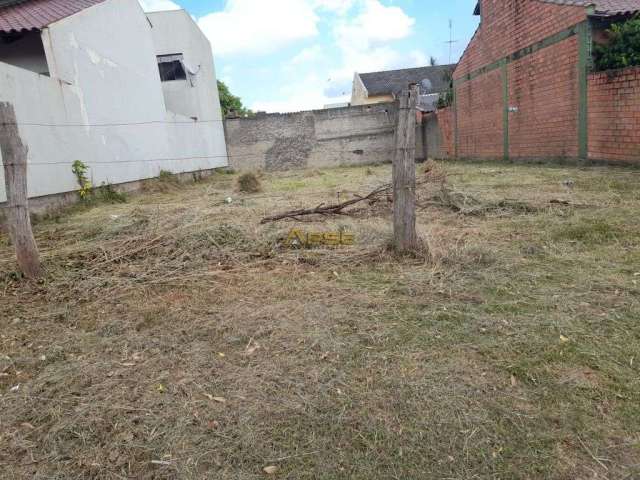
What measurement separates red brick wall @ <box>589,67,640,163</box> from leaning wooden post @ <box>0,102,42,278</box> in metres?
9.55

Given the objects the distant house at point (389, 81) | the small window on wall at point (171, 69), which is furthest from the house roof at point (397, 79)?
the small window on wall at point (171, 69)

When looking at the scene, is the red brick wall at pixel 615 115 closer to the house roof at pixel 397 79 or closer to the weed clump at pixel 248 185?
the weed clump at pixel 248 185

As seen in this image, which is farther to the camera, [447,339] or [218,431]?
[447,339]

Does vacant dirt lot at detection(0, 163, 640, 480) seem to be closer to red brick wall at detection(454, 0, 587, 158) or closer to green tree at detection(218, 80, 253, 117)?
red brick wall at detection(454, 0, 587, 158)

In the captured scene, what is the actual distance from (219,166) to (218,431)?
17.3 metres

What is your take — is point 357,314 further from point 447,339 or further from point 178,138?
point 178,138

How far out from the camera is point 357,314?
265 centimetres

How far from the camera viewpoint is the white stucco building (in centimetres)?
707

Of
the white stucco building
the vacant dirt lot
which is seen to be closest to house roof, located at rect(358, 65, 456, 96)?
the white stucco building

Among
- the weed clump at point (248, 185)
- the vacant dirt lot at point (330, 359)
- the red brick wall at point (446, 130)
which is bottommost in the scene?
the vacant dirt lot at point (330, 359)

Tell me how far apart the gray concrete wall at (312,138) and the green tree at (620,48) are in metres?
10.7

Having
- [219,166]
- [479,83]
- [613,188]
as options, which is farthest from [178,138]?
[613,188]

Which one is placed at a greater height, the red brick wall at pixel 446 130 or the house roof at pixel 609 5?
the house roof at pixel 609 5

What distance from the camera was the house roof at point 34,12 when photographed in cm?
802
